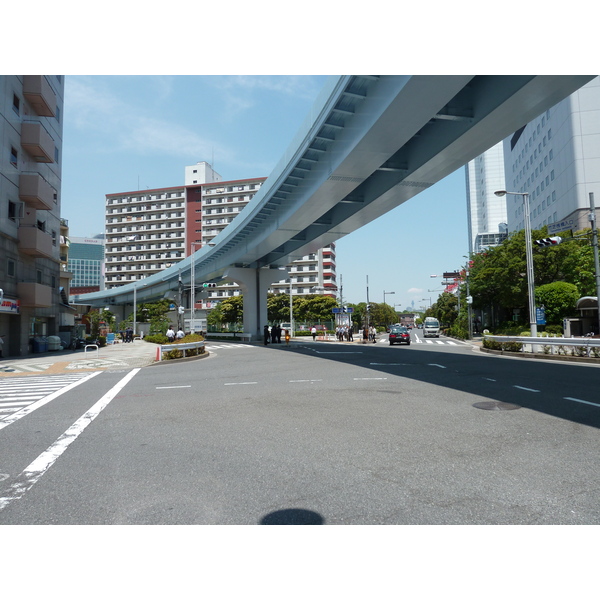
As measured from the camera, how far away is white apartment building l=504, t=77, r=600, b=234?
193ft

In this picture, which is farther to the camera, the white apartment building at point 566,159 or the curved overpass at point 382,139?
the white apartment building at point 566,159

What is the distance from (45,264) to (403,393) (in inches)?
1224

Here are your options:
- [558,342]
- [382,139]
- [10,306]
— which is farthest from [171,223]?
[382,139]

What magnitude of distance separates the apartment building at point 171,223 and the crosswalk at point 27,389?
8786 centimetres

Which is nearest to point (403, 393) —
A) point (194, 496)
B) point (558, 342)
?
point (194, 496)

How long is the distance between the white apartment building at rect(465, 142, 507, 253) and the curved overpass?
134 meters

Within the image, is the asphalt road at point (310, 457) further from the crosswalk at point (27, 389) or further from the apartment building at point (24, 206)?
the apartment building at point (24, 206)

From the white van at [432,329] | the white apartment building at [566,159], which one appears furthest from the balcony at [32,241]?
the white apartment building at [566,159]

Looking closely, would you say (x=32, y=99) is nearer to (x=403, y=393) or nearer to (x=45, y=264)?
(x=45, y=264)

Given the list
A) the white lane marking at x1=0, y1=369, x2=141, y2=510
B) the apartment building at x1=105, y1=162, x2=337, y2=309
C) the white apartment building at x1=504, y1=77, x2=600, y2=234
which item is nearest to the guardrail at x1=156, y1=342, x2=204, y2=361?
the white lane marking at x1=0, y1=369, x2=141, y2=510

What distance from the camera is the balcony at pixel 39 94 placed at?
97.4ft

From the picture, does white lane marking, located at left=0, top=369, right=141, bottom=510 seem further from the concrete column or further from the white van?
the white van

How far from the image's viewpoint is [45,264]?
33.6m

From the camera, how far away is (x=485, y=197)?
559ft
